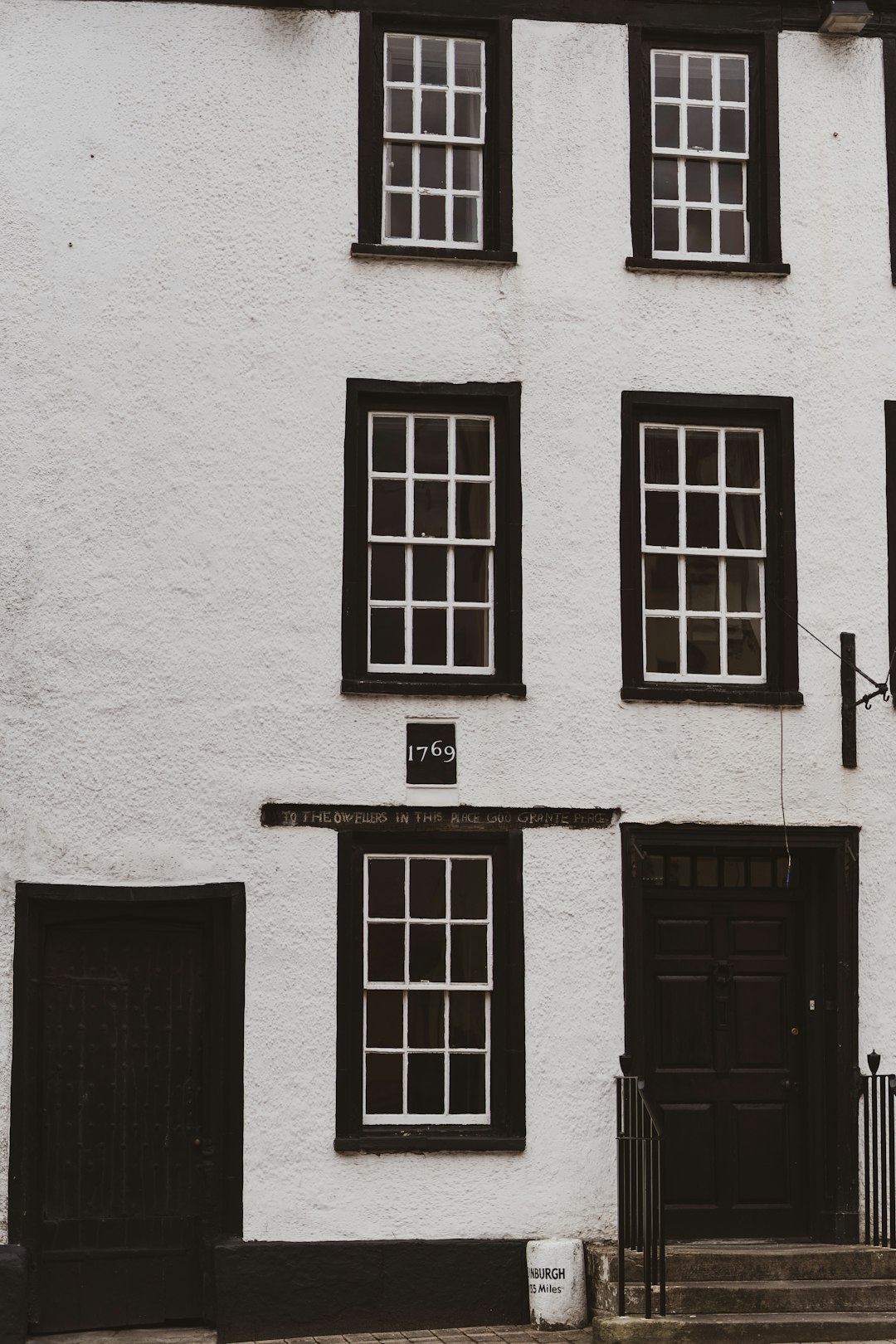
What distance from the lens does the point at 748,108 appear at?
1295cm

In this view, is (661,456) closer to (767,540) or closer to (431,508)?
(767,540)

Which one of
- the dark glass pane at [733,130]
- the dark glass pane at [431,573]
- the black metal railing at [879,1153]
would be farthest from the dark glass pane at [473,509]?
the black metal railing at [879,1153]

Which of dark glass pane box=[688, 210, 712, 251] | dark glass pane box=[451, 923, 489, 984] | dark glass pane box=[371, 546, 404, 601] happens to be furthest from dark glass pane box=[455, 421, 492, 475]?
dark glass pane box=[451, 923, 489, 984]

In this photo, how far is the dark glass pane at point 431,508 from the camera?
1238cm

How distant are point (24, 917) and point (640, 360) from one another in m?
5.25

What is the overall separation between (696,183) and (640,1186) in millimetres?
6538

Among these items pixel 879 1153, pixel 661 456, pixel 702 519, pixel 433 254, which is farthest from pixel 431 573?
pixel 879 1153

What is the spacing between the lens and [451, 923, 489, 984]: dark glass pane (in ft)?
39.3

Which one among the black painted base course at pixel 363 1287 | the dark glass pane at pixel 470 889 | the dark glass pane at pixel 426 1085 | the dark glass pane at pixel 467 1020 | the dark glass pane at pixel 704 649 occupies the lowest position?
the black painted base course at pixel 363 1287

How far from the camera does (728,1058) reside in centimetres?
1226

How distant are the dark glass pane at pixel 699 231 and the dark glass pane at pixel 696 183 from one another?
0.11 metres

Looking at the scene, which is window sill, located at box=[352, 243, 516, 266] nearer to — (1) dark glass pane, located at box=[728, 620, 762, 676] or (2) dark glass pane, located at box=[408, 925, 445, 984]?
(1) dark glass pane, located at box=[728, 620, 762, 676]

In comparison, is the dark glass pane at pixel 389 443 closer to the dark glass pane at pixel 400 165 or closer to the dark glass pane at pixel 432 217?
the dark glass pane at pixel 432 217

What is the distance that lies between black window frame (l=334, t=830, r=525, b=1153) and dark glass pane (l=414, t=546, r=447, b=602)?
1535mm
